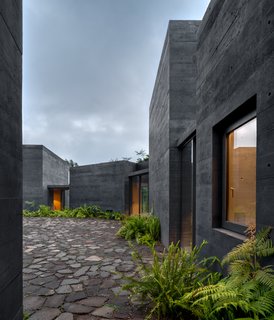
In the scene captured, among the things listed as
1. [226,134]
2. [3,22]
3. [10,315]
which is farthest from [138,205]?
[3,22]

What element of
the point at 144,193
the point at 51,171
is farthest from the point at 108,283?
the point at 51,171

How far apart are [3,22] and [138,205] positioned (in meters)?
10.8

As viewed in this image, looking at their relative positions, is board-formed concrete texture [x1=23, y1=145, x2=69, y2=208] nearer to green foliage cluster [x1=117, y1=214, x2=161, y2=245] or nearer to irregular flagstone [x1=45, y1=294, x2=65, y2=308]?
green foliage cluster [x1=117, y1=214, x2=161, y2=245]

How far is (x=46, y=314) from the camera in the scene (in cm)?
289

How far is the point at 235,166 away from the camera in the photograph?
2.96 metres

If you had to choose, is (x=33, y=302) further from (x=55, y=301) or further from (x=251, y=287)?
(x=251, y=287)

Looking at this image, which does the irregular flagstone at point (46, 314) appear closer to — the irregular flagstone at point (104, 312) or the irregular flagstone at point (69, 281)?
the irregular flagstone at point (104, 312)

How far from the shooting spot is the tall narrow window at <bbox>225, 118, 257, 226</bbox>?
2.55 metres

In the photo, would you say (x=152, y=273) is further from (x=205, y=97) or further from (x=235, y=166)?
(x=205, y=97)

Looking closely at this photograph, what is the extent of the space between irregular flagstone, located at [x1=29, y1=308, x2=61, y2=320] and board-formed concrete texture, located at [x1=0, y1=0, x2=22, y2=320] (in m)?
0.63

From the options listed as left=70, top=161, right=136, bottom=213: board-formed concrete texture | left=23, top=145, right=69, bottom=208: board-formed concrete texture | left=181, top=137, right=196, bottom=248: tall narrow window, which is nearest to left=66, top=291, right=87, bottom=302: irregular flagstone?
left=181, top=137, right=196, bottom=248: tall narrow window

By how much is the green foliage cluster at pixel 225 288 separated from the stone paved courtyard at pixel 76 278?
0.41 meters

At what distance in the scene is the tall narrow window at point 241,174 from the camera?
2.55 m

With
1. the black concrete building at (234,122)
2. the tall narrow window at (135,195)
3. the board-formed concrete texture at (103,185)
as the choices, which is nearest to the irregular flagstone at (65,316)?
the black concrete building at (234,122)
